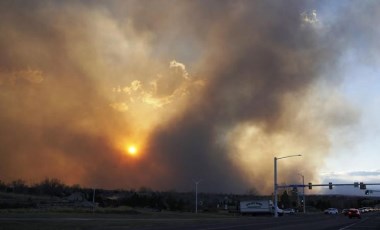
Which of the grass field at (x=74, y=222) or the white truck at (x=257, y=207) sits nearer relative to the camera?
the grass field at (x=74, y=222)

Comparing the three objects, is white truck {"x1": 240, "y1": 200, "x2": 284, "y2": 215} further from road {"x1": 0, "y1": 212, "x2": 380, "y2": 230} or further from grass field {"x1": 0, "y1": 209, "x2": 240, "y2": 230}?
road {"x1": 0, "y1": 212, "x2": 380, "y2": 230}

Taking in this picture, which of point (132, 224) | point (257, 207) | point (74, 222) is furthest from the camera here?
point (257, 207)

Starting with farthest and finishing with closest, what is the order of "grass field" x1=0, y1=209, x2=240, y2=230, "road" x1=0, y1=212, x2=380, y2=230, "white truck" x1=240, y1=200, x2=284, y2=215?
"white truck" x1=240, y1=200, x2=284, y2=215 < "road" x1=0, y1=212, x2=380, y2=230 < "grass field" x1=0, y1=209, x2=240, y2=230

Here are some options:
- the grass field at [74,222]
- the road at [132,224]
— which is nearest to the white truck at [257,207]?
the grass field at [74,222]

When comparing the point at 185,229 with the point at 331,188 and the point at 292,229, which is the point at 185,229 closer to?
the point at 292,229

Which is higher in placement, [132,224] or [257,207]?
[132,224]

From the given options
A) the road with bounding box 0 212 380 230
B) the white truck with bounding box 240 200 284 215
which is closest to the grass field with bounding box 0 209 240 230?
the road with bounding box 0 212 380 230

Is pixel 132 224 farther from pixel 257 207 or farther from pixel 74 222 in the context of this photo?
pixel 257 207

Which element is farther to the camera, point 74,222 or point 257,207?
point 257,207

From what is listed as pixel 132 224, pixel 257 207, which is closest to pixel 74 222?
pixel 132 224

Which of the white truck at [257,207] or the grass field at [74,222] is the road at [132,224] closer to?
the grass field at [74,222]

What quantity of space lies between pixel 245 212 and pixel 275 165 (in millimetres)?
16935

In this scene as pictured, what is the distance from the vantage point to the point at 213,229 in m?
38.2

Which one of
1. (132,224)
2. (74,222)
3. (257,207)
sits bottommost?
(257,207)
